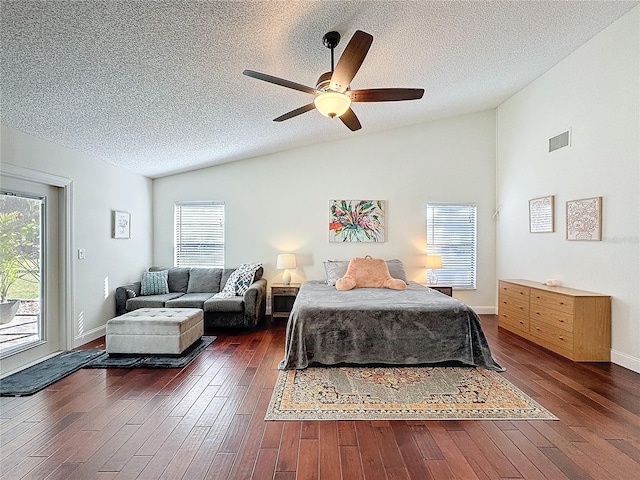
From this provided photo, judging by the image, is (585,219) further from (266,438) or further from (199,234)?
(199,234)

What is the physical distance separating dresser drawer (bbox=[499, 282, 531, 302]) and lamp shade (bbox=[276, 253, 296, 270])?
323 cm

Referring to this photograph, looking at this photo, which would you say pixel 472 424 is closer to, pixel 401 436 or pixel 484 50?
pixel 401 436

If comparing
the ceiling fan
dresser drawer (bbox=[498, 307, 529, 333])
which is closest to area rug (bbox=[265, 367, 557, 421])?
dresser drawer (bbox=[498, 307, 529, 333])

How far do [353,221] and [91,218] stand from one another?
3.89 meters

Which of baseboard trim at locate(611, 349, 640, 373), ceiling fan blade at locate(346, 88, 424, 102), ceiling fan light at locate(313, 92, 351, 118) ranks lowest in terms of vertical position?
baseboard trim at locate(611, 349, 640, 373)

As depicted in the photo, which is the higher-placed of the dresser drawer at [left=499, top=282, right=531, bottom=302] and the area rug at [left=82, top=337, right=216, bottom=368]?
the dresser drawer at [left=499, top=282, right=531, bottom=302]

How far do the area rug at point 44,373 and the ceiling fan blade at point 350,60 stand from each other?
3.59m

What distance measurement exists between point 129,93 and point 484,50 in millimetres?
3596

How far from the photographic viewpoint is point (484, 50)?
372cm

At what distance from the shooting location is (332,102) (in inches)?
108

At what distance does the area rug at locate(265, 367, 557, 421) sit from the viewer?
2576 mm

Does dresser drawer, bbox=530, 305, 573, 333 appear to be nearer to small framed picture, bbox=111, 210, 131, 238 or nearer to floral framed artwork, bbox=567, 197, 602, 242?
floral framed artwork, bbox=567, 197, 602, 242

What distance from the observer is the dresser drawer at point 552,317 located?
3820mm

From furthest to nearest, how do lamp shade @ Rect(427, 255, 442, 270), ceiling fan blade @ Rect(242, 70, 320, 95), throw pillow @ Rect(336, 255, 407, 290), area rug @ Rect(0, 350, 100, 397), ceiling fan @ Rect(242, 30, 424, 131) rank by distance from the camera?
lamp shade @ Rect(427, 255, 442, 270) → throw pillow @ Rect(336, 255, 407, 290) → area rug @ Rect(0, 350, 100, 397) → ceiling fan blade @ Rect(242, 70, 320, 95) → ceiling fan @ Rect(242, 30, 424, 131)
